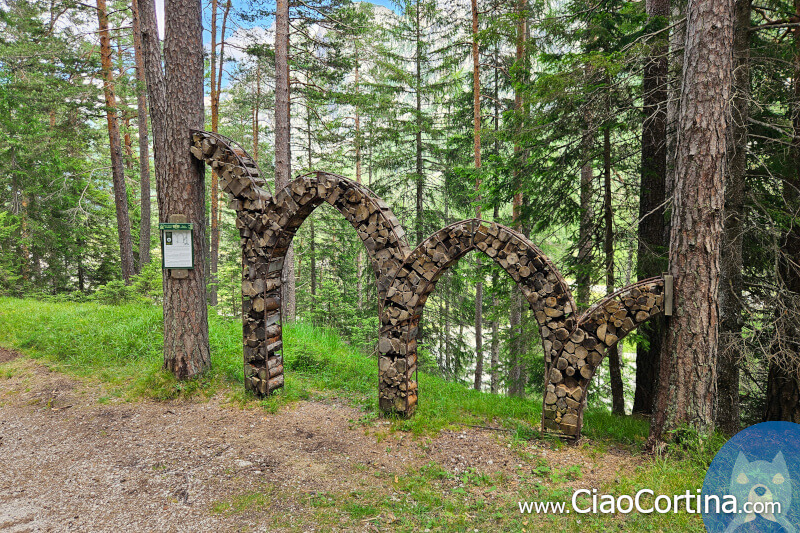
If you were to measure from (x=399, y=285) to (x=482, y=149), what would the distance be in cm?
1061

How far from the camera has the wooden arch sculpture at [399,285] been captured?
16.2 feet

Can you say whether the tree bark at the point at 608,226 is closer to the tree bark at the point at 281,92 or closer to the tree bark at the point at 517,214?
the tree bark at the point at 517,214

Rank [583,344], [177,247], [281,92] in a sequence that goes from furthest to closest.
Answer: [281,92]
[177,247]
[583,344]

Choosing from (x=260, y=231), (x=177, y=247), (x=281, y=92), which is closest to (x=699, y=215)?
(x=260, y=231)

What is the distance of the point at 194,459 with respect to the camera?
4.76 metres

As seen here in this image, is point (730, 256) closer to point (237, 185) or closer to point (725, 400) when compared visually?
point (725, 400)

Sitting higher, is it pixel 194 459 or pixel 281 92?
pixel 281 92

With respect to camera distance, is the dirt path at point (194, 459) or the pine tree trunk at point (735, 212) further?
the pine tree trunk at point (735, 212)

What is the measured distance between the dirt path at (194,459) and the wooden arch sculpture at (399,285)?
28.1 inches

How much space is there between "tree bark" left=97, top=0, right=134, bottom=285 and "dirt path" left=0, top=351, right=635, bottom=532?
25.4ft

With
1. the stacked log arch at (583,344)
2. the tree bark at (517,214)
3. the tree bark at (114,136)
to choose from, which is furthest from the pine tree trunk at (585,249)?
the tree bark at (114,136)

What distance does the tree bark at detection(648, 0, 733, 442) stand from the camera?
4.45 m

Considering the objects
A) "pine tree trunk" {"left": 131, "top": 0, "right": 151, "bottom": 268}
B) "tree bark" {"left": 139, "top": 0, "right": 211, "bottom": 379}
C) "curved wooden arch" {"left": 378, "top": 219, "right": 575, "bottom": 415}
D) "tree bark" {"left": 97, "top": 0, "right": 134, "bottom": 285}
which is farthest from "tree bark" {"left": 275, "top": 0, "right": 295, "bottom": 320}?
"curved wooden arch" {"left": 378, "top": 219, "right": 575, "bottom": 415}

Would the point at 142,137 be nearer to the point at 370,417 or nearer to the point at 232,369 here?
the point at 232,369
